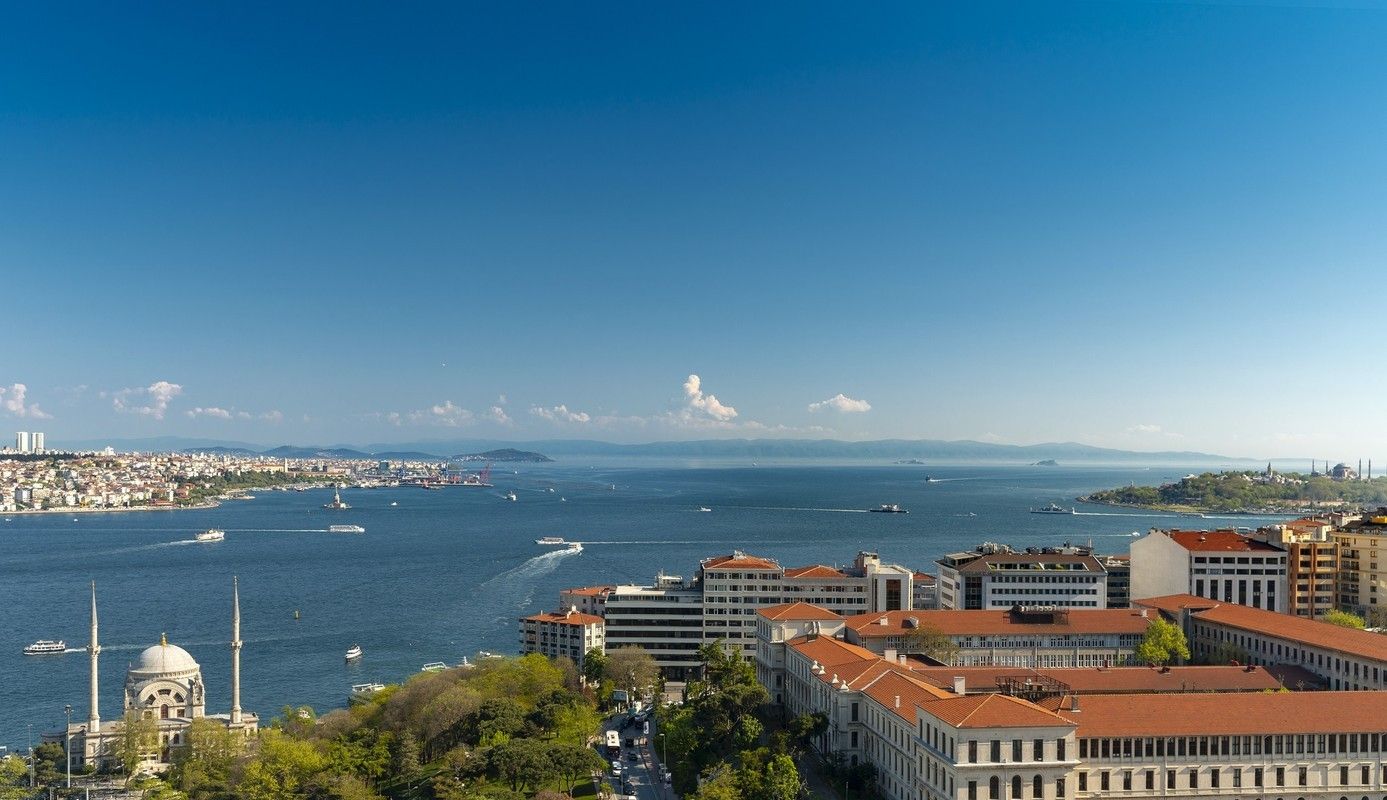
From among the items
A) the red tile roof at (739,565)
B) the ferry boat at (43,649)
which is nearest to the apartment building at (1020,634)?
the red tile roof at (739,565)

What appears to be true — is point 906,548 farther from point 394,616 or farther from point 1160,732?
point 1160,732

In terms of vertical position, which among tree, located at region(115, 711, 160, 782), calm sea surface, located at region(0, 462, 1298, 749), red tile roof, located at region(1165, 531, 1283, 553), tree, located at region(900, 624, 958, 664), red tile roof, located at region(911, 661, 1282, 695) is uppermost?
red tile roof, located at region(1165, 531, 1283, 553)

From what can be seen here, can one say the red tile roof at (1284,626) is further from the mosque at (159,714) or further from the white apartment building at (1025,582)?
the mosque at (159,714)

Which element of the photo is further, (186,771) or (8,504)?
(8,504)

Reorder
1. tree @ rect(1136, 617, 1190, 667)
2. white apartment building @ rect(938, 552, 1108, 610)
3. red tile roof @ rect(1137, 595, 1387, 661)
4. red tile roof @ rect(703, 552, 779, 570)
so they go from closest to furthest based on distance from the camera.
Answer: red tile roof @ rect(1137, 595, 1387, 661) < tree @ rect(1136, 617, 1190, 667) < red tile roof @ rect(703, 552, 779, 570) < white apartment building @ rect(938, 552, 1108, 610)

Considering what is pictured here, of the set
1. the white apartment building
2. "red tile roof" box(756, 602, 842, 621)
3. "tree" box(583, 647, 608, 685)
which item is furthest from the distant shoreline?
"red tile roof" box(756, 602, 842, 621)

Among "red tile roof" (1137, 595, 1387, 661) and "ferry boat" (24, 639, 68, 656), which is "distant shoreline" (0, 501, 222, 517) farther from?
"red tile roof" (1137, 595, 1387, 661)

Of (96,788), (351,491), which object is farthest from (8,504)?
(96,788)
